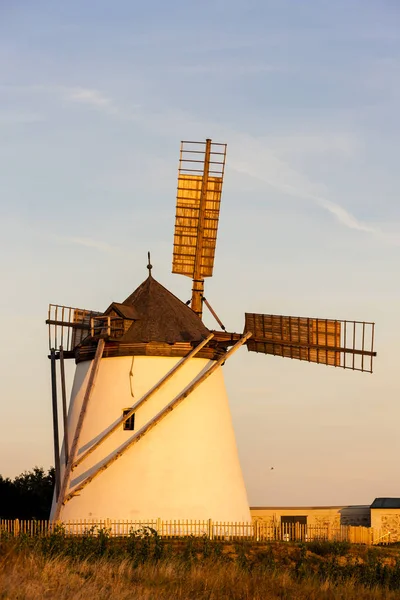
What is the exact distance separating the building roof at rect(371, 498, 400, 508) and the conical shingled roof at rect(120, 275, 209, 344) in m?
15.9

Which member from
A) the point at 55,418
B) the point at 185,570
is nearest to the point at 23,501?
the point at 55,418

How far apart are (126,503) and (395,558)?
8.20m

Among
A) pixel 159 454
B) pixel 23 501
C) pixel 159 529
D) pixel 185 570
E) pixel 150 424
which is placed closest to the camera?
pixel 185 570

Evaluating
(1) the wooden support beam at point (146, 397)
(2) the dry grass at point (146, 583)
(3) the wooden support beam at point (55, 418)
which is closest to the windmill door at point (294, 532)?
(1) the wooden support beam at point (146, 397)

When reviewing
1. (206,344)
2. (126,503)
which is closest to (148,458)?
(126,503)

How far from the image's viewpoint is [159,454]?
35.7 metres

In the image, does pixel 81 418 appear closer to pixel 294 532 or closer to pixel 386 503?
pixel 294 532

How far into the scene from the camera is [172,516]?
3519 centimetres

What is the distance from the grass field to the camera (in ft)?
73.3

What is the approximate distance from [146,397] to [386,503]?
1872 cm

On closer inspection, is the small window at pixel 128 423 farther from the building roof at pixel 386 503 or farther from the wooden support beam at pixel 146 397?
the building roof at pixel 386 503

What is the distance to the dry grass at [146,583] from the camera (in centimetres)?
2148

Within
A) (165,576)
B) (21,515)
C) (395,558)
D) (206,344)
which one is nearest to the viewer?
(165,576)

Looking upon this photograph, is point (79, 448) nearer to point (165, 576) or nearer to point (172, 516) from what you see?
point (172, 516)
